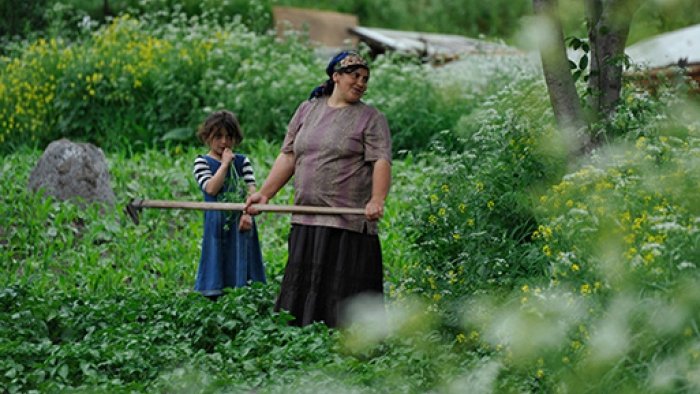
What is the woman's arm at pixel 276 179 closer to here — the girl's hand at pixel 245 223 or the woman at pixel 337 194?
the woman at pixel 337 194

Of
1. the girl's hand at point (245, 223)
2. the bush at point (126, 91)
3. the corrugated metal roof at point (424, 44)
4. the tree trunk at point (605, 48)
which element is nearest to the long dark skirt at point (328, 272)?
the girl's hand at point (245, 223)

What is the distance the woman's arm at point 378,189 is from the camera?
6555 millimetres

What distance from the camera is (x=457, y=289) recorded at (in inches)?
258

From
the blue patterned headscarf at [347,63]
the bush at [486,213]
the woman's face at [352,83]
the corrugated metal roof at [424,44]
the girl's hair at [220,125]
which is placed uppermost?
the blue patterned headscarf at [347,63]

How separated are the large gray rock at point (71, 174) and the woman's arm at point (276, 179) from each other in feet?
12.0

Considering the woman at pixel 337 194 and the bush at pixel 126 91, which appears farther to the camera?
the bush at pixel 126 91

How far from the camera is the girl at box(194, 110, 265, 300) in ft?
25.3

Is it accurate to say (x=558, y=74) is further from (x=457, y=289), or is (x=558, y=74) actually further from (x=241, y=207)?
(x=241, y=207)

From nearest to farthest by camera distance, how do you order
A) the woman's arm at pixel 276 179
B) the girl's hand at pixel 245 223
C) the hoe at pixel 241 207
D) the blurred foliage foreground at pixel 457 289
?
the blurred foliage foreground at pixel 457 289 < the hoe at pixel 241 207 < the woman's arm at pixel 276 179 < the girl's hand at pixel 245 223

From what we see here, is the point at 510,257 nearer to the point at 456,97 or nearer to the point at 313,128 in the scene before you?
the point at 313,128

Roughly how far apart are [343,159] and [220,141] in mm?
1241

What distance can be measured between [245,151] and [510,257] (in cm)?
641

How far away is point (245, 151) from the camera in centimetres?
1259

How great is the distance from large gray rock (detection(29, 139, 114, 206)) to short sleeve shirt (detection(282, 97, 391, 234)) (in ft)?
13.0
